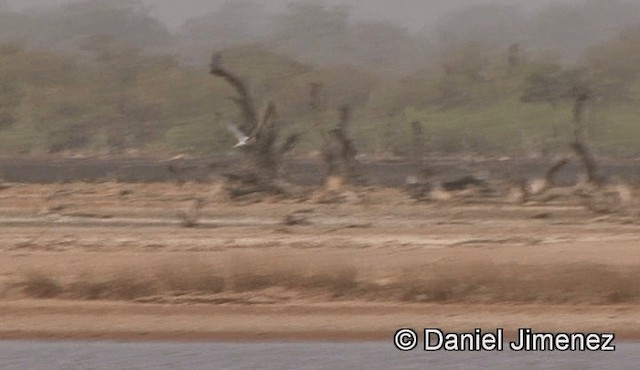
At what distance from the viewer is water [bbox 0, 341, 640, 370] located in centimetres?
905

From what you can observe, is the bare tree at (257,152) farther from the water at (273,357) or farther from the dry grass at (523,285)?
the water at (273,357)

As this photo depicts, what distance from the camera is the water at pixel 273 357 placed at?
9.05 meters

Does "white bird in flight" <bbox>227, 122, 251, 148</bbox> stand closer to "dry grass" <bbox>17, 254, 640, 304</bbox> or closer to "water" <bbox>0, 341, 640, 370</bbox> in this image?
"dry grass" <bbox>17, 254, 640, 304</bbox>

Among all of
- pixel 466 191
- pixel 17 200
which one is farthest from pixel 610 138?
pixel 17 200

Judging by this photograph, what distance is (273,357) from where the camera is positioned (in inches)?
373

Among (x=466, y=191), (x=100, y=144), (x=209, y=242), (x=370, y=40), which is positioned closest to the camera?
(x=209, y=242)

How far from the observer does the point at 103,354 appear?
9.66m

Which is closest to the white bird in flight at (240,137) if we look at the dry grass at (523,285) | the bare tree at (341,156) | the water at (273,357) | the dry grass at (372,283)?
the bare tree at (341,156)

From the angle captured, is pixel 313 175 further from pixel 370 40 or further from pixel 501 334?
pixel 370 40

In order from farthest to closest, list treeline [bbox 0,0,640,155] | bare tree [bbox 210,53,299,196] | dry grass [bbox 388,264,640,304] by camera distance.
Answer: treeline [bbox 0,0,640,155] → bare tree [bbox 210,53,299,196] → dry grass [bbox 388,264,640,304]

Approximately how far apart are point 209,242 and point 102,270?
6.45 ft

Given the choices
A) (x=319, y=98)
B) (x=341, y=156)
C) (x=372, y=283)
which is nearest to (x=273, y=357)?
(x=372, y=283)

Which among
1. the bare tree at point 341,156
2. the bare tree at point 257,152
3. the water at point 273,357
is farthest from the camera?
the bare tree at point 341,156

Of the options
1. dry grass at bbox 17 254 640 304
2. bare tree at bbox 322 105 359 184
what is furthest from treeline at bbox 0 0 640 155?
dry grass at bbox 17 254 640 304
